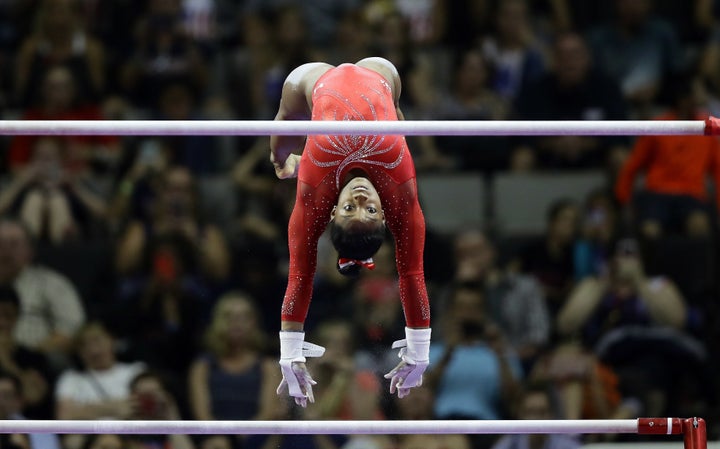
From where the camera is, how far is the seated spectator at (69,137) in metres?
9.44

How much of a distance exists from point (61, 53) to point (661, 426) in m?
6.15

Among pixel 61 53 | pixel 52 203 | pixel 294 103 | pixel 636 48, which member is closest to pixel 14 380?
pixel 52 203

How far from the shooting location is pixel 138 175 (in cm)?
897

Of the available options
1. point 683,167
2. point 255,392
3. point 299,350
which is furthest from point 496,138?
point 299,350

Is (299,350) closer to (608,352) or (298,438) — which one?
(298,438)

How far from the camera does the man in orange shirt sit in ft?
29.1

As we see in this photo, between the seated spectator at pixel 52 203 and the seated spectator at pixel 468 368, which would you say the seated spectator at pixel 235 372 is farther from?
the seated spectator at pixel 52 203

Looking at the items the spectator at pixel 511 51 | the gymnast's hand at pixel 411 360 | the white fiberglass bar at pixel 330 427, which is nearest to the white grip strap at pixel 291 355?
the white fiberglass bar at pixel 330 427

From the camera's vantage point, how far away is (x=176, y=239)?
336 inches

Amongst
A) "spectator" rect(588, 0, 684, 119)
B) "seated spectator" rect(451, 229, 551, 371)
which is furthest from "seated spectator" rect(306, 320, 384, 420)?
"spectator" rect(588, 0, 684, 119)

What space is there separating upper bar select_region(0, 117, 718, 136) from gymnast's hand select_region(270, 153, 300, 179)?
2.79 feet

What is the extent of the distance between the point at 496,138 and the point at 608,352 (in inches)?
72.6

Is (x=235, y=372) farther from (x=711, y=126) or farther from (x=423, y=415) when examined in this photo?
(x=711, y=126)

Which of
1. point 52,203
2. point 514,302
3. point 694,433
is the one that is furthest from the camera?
point 52,203
